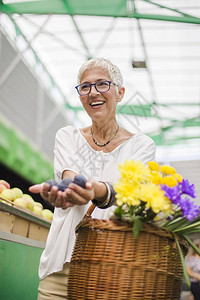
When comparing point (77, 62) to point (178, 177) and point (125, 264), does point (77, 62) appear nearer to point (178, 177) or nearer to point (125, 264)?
point (178, 177)

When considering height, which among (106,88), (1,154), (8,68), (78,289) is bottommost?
(78,289)

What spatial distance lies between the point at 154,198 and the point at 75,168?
0.46 metres

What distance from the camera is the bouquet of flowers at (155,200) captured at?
2.95 ft

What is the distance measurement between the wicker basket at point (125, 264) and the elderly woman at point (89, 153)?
0.25 metres

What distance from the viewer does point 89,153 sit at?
1.34 m

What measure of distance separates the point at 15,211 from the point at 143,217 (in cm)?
190

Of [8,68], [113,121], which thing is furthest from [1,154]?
[113,121]

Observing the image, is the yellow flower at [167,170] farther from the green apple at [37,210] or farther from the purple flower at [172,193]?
the green apple at [37,210]

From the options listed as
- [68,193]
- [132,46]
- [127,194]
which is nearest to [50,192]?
[68,193]

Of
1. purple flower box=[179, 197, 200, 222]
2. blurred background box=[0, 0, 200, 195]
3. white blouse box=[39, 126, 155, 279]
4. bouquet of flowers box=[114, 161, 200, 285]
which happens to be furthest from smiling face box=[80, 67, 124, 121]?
blurred background box=[0, 0, 200, 195]

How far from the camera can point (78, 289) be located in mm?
948

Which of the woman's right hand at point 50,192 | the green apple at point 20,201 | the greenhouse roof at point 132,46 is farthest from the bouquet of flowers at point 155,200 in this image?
the greenhouse roof at point 132,46

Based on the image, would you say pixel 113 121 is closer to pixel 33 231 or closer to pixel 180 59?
pixel 33 231

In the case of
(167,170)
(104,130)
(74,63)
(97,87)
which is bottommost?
(167,170)
